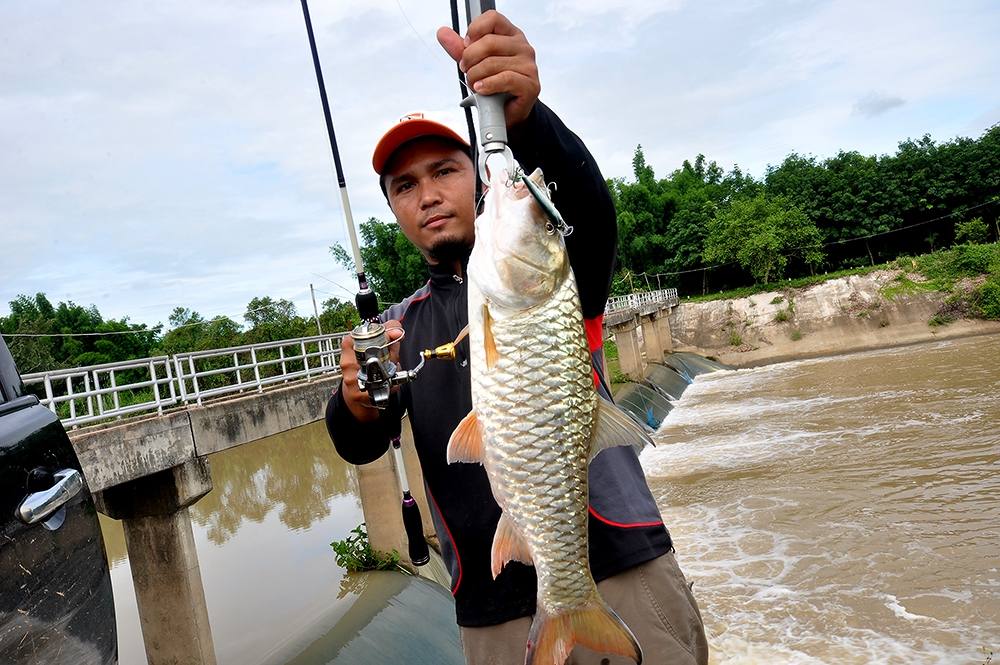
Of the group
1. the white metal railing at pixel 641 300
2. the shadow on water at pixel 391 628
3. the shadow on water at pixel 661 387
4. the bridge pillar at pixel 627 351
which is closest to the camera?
the shadow on water at pixel 391 628

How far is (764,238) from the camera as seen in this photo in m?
43.7

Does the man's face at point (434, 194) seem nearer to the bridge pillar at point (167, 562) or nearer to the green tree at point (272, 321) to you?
the bridge pillar at point (167, 562)

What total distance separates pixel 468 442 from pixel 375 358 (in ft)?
1.23

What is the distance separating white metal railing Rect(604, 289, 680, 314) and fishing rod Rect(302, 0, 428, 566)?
2610 centimetres

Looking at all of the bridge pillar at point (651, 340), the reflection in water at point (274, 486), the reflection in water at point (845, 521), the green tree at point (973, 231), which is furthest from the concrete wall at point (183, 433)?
the green tree at point (973, 231)

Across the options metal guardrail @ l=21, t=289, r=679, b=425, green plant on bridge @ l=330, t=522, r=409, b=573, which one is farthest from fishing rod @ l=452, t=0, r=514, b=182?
green plant on bridge @ l=330, t=522, r=409, b=573

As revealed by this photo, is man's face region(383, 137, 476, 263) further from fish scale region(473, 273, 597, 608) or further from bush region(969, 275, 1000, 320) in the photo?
bush region(969, 275, 1000, 320)

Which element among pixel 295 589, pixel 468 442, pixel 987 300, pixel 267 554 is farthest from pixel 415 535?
pixel 987 300

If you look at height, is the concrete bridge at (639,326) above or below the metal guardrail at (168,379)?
below

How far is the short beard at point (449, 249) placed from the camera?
2398mm

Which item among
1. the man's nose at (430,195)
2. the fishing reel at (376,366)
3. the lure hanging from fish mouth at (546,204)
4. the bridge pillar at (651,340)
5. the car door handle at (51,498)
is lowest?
the bridge pillar at (651,340)

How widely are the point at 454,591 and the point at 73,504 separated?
1143mm

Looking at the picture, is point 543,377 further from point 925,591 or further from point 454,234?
point 925,591

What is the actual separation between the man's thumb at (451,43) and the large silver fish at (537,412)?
339 millimetres
